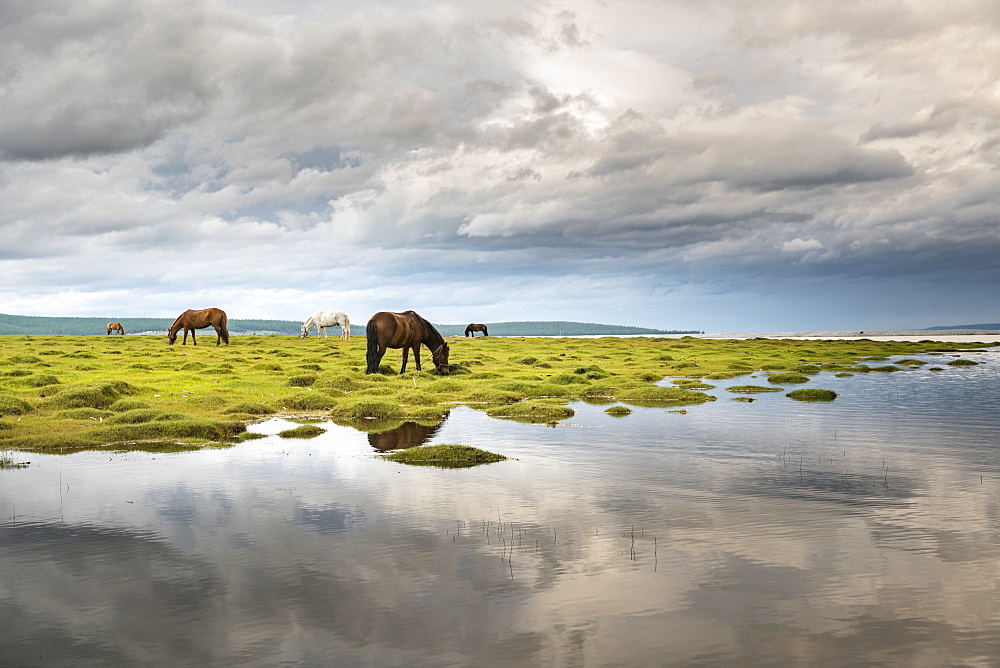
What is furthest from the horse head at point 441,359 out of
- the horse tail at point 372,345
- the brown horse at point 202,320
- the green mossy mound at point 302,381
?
the brown horse at point 202,320

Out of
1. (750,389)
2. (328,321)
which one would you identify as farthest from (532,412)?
(328,321)

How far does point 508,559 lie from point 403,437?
11885mm

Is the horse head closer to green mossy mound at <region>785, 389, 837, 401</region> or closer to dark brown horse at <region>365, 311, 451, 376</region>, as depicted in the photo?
dark brown horse at <region>365, 311, 451, 376</region>

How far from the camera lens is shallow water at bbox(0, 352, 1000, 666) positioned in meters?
7.68

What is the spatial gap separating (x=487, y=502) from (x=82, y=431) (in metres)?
14.1

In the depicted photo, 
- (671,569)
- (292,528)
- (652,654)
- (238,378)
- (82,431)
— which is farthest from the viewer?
(238,378)

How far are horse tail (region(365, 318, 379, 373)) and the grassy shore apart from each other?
687 millimetres

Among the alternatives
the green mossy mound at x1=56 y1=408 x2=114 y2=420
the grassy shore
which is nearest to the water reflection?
the grassy shore

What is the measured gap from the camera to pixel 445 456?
18.1 metres

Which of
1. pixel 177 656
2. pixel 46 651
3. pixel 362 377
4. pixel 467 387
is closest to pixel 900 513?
pixel 177 656

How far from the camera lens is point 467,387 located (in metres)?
35.2

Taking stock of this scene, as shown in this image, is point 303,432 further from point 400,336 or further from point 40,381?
point 40,381

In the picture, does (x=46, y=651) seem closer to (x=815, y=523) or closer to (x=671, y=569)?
(x=671, y=569)

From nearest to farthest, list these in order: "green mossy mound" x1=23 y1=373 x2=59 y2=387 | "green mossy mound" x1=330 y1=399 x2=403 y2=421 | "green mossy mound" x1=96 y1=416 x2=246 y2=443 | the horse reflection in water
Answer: the horse reflection in water
"green mossy mound" x1=96 y1=416 x2=246 y2=443
"green mossy mound" x1=330 y1=399 x2=403 y2=421
"green mossy mound" x1=23 y1=373 x2=59 y2=387
